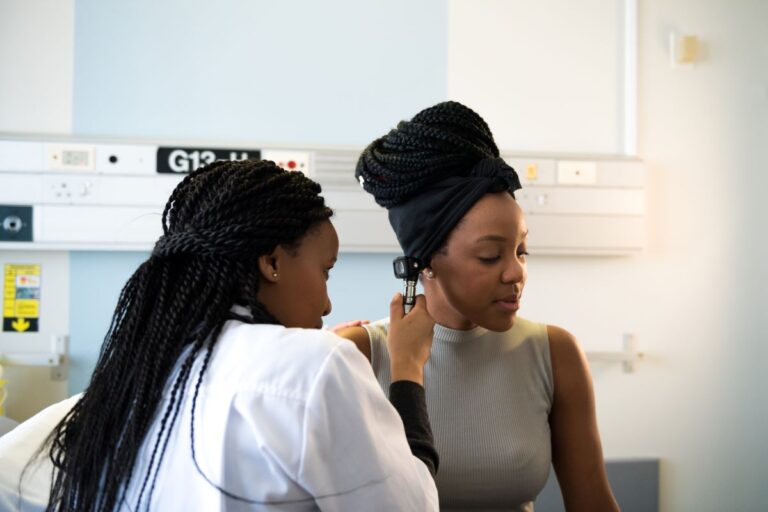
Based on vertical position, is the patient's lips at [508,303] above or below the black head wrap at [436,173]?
below

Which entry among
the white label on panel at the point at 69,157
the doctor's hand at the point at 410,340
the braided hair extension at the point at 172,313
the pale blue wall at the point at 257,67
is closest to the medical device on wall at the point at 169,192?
the white label on panel at the point at 69,157

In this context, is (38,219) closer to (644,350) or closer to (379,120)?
(379,120)

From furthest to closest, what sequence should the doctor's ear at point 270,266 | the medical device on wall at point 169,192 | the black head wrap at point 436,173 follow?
the medical device on wall at point 169,192, the black head wrap at point 436,173, the doctor's ear at point 270,266

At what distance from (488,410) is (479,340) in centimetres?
14

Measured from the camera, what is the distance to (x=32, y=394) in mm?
2381

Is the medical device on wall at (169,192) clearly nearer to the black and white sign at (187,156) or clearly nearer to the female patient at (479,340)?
the black and white sign at (187,156)

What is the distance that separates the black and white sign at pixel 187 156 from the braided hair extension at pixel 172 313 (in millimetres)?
1426

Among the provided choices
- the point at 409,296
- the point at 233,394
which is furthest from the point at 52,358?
the point at 233,394

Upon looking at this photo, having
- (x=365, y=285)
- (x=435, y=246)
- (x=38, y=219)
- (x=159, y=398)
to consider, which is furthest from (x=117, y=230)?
(x=159, y=398)

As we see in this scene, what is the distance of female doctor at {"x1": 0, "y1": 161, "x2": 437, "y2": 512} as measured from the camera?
765mm

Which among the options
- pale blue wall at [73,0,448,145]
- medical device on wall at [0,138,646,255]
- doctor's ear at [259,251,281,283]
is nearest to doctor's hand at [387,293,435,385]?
doctor's ear at [259,251,281,283]

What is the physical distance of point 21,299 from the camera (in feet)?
7.77

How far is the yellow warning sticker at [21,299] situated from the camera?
93.0 inches

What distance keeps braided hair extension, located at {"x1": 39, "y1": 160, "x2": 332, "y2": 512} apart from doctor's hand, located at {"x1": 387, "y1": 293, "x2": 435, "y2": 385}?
263 mm
